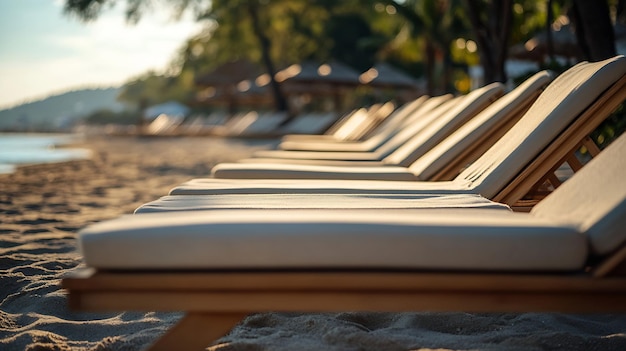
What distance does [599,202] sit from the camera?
1775 millimetres

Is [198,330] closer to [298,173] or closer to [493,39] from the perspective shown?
[298,173]

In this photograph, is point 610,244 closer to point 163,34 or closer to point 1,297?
point 1,297

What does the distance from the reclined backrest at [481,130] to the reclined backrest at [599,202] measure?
1.55 meters

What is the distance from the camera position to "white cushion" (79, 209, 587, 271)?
1.62 metres

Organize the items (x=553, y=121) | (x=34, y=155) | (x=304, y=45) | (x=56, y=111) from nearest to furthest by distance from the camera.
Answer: (x=553, y=121)
(x=34, y=155)
(x=304, y=45)
(x=56, y=111)

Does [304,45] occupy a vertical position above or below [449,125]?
above

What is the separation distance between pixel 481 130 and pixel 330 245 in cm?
231

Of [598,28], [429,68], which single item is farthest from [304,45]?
[598,28]

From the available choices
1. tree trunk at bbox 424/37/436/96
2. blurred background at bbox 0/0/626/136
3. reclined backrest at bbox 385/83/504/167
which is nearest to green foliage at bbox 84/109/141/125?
blurred background at bbox 0/0/626/136

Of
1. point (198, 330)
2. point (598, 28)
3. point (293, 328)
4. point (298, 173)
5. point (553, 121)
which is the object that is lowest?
point (293, 328)

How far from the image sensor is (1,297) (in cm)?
303

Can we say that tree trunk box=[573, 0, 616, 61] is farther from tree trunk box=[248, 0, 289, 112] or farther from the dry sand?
tree trunk box=[248, 0, 289, 112]

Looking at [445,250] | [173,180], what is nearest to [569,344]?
[445,250]

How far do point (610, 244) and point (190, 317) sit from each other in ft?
3.17
